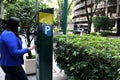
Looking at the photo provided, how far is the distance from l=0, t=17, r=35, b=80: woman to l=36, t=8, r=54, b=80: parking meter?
591 mm

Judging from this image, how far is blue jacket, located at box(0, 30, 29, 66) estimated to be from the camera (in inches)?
141

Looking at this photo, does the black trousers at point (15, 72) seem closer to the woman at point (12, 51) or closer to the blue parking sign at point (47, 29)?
the woman at point (12, 51)

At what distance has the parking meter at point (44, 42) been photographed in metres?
4.36

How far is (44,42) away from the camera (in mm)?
4426

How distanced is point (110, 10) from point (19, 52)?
141 feet

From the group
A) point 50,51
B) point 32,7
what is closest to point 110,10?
point 32,7

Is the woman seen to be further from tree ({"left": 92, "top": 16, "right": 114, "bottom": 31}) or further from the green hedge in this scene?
tree ({"left": 92, "top": 16, "right": 114, "bottom": 31})

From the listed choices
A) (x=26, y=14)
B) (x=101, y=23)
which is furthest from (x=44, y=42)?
(x=101, y=23)

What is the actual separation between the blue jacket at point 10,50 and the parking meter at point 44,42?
61 cm

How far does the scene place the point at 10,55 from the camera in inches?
147

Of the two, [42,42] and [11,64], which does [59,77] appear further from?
[11,64]

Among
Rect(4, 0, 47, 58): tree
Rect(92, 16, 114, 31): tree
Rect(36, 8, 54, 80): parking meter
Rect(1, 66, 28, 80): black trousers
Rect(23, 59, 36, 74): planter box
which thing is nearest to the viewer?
Rect(1, 66, 28, 80): black trousers

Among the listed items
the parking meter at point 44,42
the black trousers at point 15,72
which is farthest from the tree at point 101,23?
the black trousers at point 15,72

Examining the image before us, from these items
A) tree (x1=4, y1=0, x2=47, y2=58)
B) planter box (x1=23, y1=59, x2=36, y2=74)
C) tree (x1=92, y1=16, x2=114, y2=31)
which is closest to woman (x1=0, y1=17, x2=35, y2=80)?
planter box (x1=23, y1=59, x2=36, y2=74)
